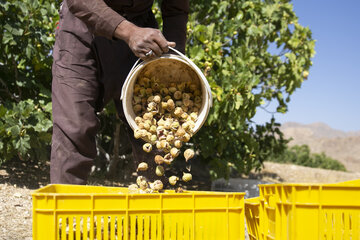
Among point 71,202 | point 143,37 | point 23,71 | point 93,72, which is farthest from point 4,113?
point 71,202

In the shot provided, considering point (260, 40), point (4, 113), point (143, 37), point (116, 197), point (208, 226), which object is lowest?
point (208, 226)

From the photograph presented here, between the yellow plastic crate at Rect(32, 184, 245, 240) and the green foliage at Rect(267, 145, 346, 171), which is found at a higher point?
the yellow plastic crate at Rect(32, 184, 245, 240)

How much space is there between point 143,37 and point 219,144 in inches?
100

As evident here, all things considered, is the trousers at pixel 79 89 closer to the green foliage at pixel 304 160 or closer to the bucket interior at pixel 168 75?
the bucket interior at pixel 168 75

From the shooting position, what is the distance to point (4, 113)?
10.4 feet

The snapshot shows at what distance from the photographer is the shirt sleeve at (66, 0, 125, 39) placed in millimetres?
1720

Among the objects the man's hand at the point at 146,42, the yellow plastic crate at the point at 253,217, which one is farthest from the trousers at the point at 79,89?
the yellow plastic crate at the point at 253,217

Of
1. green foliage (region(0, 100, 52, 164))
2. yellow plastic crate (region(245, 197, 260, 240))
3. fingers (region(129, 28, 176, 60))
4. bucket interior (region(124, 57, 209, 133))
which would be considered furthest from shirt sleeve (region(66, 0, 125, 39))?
green foliage (region(0, 100, 52, 164))

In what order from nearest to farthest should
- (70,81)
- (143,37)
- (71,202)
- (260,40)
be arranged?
(71,202) < (143,37) < (70,81) < (260,40)

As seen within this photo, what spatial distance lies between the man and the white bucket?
76 mm

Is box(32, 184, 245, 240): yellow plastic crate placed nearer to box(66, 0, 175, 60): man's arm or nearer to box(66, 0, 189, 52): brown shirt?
box(66, 0, 175, 60): man's arm

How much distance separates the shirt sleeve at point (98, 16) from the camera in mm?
1720

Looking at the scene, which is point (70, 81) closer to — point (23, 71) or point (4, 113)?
point (4, 113)

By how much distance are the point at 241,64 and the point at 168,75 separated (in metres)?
1.87
